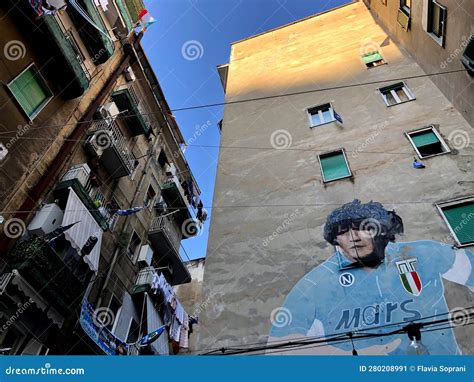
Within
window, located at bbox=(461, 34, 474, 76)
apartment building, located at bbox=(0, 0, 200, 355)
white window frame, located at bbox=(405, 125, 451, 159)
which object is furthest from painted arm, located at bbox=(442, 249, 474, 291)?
apartment building, located at bbox=(0, 0, 200, 355)

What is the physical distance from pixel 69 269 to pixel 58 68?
21.7 feet

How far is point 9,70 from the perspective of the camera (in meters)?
9.92

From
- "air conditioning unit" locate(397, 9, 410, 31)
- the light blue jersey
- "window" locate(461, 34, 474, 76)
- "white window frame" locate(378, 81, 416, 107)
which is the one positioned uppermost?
"air conditioning unit" locate(397, 9, 410, 31)

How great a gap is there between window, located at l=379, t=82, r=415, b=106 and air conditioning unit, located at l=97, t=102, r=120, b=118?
10824mm

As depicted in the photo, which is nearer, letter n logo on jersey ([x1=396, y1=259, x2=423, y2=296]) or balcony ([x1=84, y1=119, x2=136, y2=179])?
letter n logo on jersey ([x1=396, y1=259, x2=423, y2=296])

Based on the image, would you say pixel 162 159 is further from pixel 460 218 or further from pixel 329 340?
pixel 460 218

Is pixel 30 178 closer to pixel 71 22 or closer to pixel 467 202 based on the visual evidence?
pixel 71 22

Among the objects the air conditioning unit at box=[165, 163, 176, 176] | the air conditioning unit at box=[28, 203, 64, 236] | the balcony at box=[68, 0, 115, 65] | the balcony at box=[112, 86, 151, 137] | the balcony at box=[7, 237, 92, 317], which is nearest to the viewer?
the balcony at box=[7, 237, 92, 317]

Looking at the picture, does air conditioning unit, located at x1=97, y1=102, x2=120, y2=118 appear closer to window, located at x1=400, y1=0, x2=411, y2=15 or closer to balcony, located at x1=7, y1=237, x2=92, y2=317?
balcony, located at x1=7, y1=237, x2=92, y2=317

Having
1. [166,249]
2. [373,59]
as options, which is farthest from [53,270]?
[373,59]

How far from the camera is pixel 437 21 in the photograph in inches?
426

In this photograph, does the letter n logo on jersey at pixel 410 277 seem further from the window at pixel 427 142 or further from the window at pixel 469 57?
the window at pixel 469 57

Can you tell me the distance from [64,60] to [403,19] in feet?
42.2

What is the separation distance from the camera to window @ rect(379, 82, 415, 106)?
12.8 metres
